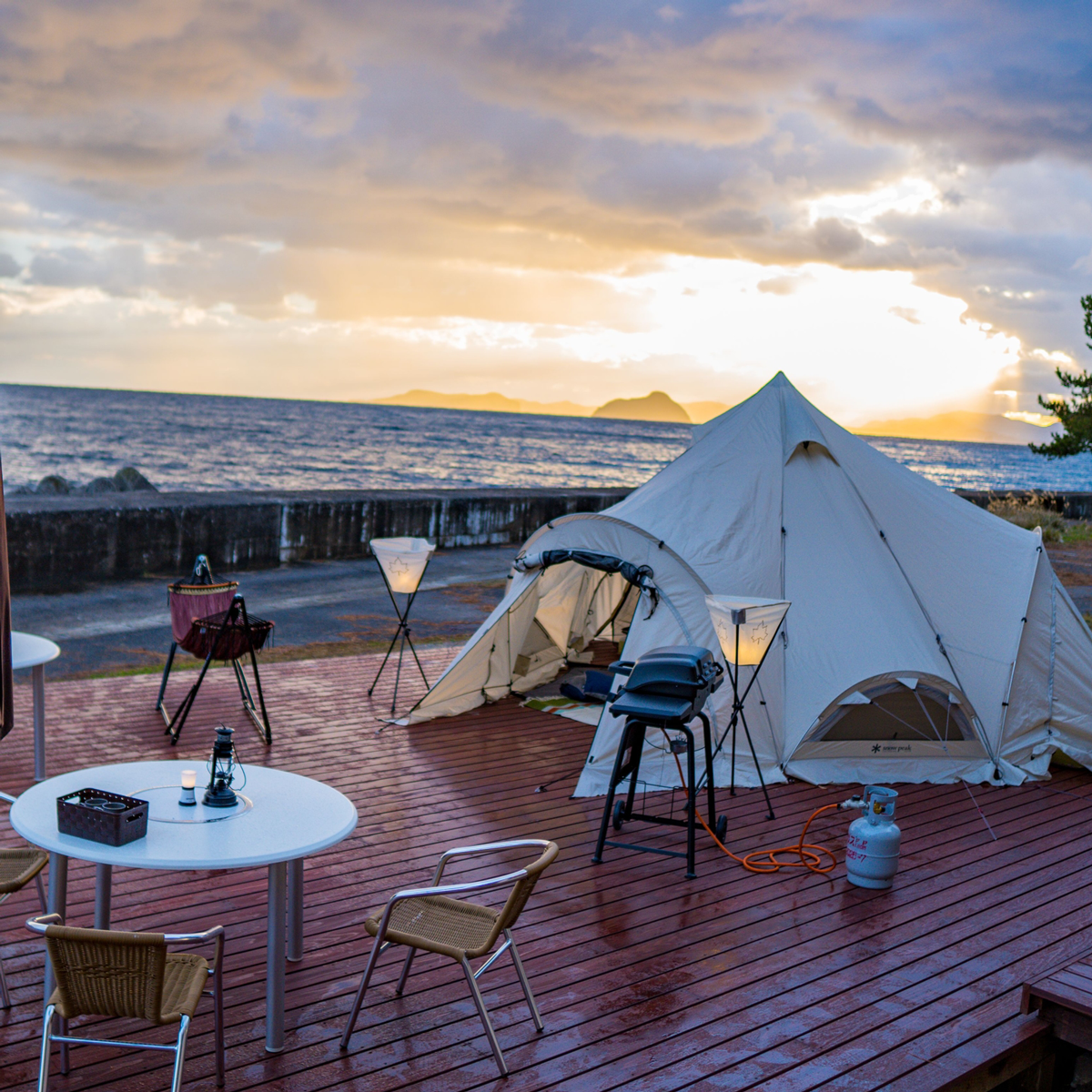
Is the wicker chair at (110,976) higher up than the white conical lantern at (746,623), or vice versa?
the white conical lantern at (746,623)

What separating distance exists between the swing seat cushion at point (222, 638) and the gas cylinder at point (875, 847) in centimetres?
373

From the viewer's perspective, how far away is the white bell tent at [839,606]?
5871mm

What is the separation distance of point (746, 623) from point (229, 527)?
9385 millimetres

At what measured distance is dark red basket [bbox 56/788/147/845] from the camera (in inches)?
107

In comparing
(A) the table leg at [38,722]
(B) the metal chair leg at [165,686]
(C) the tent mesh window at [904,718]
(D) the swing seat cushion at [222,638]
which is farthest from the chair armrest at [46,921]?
(C) the tent mesh window at [904,718]

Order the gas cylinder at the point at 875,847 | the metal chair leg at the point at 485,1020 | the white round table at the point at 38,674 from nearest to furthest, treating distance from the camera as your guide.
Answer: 1. the metal chair leg at the point at 485,1020
2. the gas cylinder at the point at 875,847
3. the white round table at the point at 38,674

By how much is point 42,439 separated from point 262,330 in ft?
41.0

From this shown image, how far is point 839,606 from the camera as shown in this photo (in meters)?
6.07

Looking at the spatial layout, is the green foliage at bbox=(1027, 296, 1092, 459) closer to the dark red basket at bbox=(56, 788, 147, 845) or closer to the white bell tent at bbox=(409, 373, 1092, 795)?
the white bell tent at bbox=(409, 373, 1092, 795)

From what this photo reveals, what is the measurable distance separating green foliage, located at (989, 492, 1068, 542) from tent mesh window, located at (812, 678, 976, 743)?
14670mm

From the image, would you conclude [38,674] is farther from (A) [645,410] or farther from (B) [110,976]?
(A) [645,410]

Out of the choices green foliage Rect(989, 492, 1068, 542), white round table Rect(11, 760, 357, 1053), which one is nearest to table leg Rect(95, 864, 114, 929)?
white round table Rect(11, 760, 357, 1053)

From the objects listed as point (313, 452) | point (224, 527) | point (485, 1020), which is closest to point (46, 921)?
point (485, 1020)

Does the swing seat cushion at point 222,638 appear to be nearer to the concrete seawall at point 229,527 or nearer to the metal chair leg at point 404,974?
the metal chair leg at point 404,974
